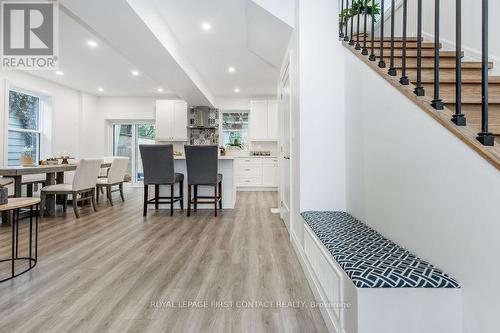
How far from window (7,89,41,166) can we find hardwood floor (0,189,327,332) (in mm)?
2940

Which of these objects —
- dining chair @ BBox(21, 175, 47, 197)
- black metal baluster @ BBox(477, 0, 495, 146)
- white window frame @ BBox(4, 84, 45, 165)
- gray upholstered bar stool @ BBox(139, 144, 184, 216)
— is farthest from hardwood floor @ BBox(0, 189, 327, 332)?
white window frame @ BBox(4, 84, 45, 165)

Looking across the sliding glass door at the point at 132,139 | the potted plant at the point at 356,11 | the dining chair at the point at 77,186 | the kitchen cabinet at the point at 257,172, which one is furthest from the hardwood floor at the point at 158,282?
the sliding glass door at the point at 132,139

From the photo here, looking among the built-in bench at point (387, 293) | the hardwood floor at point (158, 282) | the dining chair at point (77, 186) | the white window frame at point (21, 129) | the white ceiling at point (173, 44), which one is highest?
the white ceiling at point (173, 44)

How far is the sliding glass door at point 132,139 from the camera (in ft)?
25.2

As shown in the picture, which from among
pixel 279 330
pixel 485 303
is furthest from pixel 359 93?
pixel 279 330

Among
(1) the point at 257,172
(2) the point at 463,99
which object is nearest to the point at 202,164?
(2) the point at 463,99

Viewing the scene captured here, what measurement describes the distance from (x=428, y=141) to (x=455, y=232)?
1.36 feet

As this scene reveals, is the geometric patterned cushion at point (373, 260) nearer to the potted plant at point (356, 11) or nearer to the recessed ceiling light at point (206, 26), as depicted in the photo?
the potted plant at point (356, 11)

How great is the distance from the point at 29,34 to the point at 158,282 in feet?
13.2

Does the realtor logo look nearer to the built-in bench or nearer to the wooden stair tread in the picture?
the wooden stair tread

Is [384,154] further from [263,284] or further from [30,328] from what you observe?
[30,328]

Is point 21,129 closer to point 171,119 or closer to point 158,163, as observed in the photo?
point 171,119

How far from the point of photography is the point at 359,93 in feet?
6.41

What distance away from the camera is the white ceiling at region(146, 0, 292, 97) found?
9.80 feet
